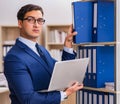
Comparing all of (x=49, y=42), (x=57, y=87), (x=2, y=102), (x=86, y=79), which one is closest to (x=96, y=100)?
(x=86, y=79)

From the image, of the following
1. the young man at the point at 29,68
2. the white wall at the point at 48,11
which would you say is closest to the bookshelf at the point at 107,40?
the young man at the point at 29,68

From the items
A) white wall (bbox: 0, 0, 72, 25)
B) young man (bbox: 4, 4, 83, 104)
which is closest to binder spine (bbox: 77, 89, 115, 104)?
young man (bbox: 4, 4, 83, 104)

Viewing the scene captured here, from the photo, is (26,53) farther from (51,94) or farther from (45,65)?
(51,94)

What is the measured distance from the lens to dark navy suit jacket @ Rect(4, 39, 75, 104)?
6.10 feet

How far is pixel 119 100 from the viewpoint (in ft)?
6.86

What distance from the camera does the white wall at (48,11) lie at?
603 centimetres

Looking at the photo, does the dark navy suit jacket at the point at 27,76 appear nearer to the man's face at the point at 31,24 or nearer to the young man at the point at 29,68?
the young man at the point at 29,68

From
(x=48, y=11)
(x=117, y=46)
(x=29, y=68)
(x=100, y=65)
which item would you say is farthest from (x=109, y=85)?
(x=48, y=11)

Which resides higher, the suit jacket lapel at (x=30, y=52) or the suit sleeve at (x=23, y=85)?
the suit jacket lapel at (x=30, y=52)

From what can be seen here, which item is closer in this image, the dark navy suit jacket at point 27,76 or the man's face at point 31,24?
the dark navy suit jacket at point 27,76

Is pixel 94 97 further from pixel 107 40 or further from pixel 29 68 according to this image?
pixel 29 68

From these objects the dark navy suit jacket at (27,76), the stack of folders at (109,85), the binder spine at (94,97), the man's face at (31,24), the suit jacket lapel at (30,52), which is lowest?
the binder spine at (94,97)

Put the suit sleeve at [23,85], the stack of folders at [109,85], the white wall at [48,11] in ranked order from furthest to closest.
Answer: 1. the white wall at [48,11]
2. the stack of folders at [109,85]
3. the suit sleeve at [23,85]

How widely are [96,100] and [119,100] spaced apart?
0.25 m
